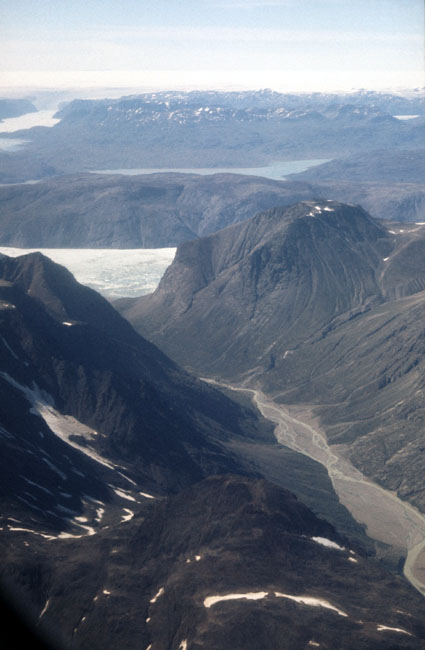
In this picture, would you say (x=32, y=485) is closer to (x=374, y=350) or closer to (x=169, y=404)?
(x=169, y=404)

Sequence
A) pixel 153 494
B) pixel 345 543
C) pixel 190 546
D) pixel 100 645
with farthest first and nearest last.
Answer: pixel 153 494
pixel 345 543
pixel 190 546
pixel 100 645

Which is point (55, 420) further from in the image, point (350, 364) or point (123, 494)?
point (350, 364)

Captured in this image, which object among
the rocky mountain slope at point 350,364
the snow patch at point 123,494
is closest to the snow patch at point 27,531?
the snow patch at point 123,494

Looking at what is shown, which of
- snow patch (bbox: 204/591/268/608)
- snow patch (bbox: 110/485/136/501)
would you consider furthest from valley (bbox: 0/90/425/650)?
snow patch (bbox: 110/485/136/501)

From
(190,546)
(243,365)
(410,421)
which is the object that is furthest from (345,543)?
(243,365)


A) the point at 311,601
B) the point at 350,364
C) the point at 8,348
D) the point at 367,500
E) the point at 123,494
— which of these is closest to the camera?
the point at 311,601

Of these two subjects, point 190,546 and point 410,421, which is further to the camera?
point 410,421

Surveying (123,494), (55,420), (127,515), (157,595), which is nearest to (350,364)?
(55,420)

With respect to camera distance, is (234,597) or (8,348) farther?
(8,348)

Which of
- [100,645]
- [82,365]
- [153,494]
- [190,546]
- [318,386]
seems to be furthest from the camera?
[318,386]
